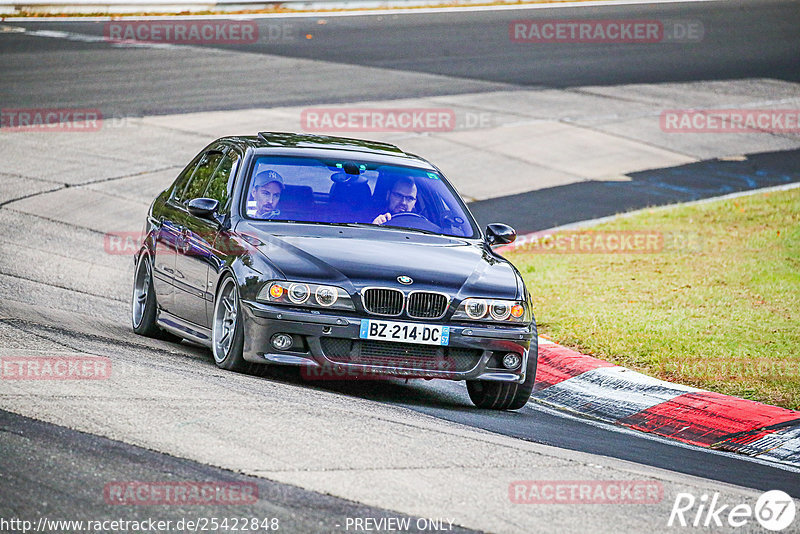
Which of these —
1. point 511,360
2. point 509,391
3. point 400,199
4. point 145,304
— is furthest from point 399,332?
point 145,304

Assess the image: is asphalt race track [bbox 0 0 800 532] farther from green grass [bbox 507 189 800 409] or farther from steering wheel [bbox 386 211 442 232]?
green grass [bbox 507 189 800 409]

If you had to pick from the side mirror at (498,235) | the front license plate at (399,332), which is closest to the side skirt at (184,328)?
the front license plate at (399,332)

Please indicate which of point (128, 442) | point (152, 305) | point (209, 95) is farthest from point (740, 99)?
point (128, 442)

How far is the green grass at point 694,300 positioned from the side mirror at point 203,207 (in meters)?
3.12

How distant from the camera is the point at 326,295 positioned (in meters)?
7.96

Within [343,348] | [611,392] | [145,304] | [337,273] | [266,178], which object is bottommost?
[611,392]

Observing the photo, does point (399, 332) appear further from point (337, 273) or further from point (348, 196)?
point (348, 196)

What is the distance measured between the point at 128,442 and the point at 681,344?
562 centimetres

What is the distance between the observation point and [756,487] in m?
6.89

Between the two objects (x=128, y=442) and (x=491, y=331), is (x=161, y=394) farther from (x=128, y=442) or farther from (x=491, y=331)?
(x=491, y=331)

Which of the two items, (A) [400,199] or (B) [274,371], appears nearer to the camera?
(B) [274,371]

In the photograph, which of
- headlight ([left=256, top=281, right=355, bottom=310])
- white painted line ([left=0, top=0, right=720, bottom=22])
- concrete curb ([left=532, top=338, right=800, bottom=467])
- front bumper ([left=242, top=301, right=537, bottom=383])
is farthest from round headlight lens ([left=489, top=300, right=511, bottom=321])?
white painted line ([left=0, top=0, right=720, bottom=22])

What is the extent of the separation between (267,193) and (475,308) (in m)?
1.87

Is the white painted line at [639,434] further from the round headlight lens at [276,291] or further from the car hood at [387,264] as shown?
the round headlight lens at [276,291]
